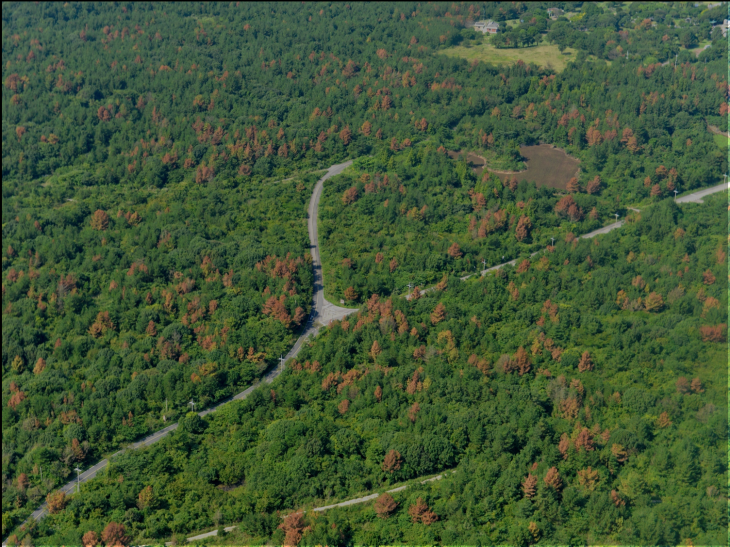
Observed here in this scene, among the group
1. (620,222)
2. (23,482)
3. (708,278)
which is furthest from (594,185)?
(23,482)

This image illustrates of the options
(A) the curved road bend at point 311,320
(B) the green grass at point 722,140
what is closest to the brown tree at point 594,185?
(B) the green grass at point 722,140

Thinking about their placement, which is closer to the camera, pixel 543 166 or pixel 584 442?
pixel 584 442

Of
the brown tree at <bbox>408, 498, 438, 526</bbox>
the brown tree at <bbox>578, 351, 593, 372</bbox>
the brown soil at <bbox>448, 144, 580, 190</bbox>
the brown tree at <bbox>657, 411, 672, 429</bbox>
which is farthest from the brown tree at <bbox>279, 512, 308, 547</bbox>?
the brown soil at <bbox>448, 144, 580, 190</bbox>

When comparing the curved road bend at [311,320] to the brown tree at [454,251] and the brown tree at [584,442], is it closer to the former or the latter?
the brown tree at [454,251]

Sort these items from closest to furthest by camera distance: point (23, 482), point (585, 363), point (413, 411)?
point (23, 482)
point (413, 411)
point (585, 363)

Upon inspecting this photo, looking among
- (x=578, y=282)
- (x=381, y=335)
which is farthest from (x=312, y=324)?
(x=578, y=282)

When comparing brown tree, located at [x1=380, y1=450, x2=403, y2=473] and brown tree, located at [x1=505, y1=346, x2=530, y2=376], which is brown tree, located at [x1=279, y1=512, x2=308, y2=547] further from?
brown tree, located at [x1=505, y1=346, x2=530, y2=376]

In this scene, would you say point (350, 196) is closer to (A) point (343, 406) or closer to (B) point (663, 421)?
(A) point (343, 406)

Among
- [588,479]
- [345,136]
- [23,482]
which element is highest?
[345,136]
